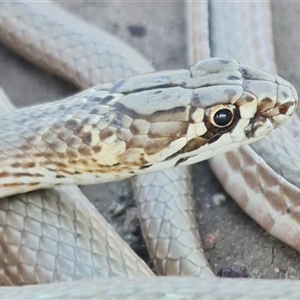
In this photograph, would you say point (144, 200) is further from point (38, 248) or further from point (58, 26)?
point (58, 26)

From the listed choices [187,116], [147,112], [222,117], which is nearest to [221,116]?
[222,117]

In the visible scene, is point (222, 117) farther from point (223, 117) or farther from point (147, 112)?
point (147, 112)

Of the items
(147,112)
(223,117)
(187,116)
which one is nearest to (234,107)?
(223,117)

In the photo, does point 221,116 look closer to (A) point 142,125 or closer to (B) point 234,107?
(B) point 234,107

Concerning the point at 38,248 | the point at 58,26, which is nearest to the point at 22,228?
the point at 38,248

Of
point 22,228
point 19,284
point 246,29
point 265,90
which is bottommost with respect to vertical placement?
point 19,284
